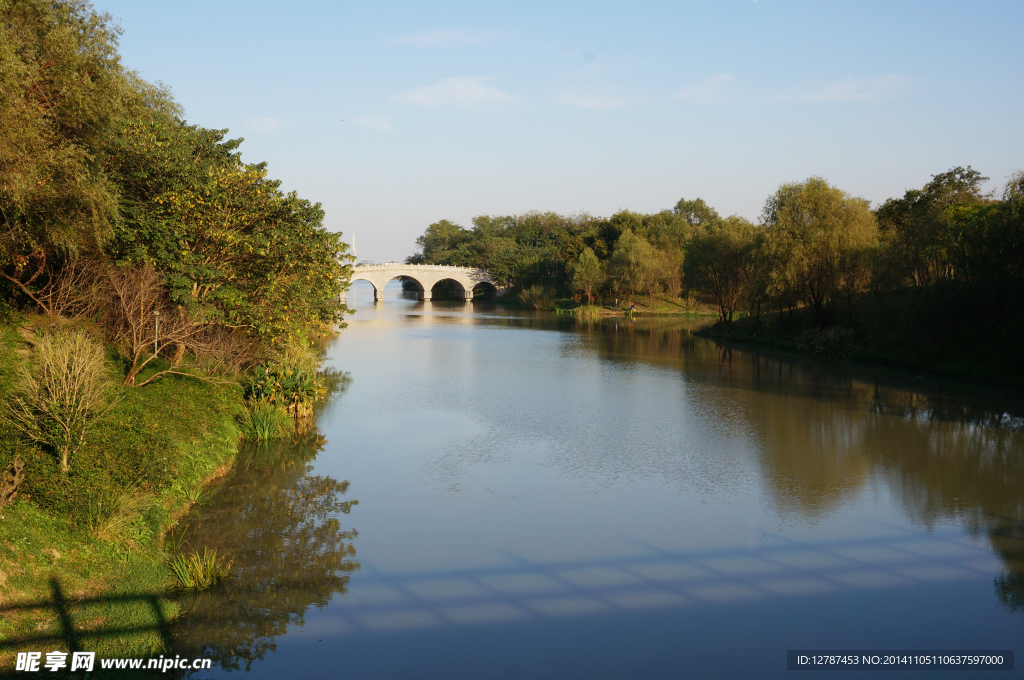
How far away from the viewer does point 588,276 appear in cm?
7306

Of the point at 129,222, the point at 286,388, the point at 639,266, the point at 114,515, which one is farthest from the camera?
the point at 639,266

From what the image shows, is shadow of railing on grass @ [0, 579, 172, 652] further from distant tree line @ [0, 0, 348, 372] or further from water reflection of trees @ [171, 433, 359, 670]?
distant tree line @ [0, 0, 348, 372]

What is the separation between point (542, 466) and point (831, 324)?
28035mm

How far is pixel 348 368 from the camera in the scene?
3086 centimetres

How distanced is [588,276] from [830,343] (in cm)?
3813

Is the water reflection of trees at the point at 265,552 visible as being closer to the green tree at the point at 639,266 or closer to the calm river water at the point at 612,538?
the calm river water at the point at 612,538

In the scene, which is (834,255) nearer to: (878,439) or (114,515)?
(878,439)

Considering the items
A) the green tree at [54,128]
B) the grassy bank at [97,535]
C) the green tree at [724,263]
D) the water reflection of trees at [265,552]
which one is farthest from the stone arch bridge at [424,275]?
the grassy bank at [97,535]

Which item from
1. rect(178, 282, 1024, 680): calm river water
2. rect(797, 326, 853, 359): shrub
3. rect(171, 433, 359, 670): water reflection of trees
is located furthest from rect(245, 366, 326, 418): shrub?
rect(797, 326, 853, 359): shrub

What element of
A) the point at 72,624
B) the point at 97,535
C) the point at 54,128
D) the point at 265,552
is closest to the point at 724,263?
the point at 54,128

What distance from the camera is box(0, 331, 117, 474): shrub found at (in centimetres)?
1007

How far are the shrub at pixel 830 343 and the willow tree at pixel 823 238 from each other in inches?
87.7

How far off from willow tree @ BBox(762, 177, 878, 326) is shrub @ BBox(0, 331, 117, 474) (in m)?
34.4

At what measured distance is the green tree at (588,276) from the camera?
7306 cm
